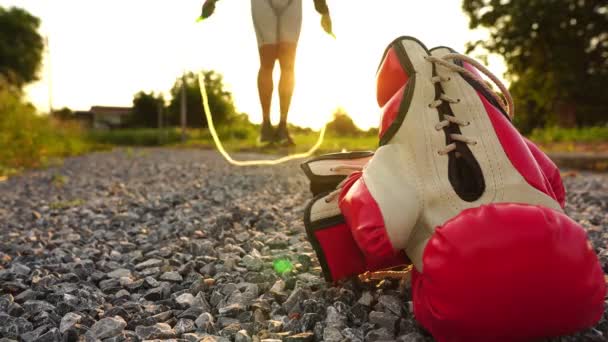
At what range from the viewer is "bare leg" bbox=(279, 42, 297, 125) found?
1904 millimetres

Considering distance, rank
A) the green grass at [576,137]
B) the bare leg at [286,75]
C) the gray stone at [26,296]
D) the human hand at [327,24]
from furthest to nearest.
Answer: the green grass at [576,137]
the human hand at [327,24]
the bare leg at [286,75]
the gray stone at [26,296]

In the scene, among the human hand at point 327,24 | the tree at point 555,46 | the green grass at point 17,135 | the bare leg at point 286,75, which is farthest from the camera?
the tree at point 555,46

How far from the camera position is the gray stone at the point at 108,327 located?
4.59 feet

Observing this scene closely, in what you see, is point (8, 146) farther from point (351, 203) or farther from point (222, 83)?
point (351, 203)

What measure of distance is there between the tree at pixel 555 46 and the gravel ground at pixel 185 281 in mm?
11810

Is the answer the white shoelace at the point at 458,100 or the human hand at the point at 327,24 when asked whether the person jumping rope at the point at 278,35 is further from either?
the white shoelace at the point at 458,100

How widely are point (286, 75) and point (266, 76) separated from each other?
0.35 feet

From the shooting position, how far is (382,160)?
132cm

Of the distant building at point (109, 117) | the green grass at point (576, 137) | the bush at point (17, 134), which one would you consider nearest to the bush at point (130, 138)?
the distant building at point (109, 117)

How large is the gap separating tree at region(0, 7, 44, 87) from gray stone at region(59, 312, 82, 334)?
3598 centimetres

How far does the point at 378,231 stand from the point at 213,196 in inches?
121

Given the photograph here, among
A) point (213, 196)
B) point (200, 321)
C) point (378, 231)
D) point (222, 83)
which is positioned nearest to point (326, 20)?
point (222, 83)

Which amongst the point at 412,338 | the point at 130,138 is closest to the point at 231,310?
the point at 412,338

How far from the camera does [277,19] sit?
5.98 feet
